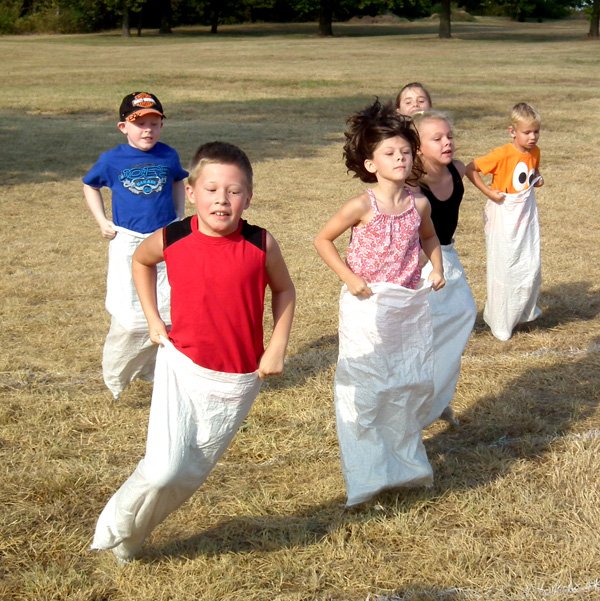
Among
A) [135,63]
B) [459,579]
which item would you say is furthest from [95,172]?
[135,63]

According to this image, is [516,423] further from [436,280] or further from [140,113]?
[140,113]

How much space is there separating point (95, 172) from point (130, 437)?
4.78 feet

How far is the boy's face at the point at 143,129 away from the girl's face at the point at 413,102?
4.33ft

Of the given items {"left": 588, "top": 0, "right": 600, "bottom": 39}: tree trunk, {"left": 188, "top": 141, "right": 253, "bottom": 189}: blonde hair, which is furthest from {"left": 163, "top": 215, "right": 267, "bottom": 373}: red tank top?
{"left": 588, "top": 0, "right": 600, "bottom": 39}: tree trunk

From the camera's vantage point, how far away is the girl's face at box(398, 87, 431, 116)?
5.50 metres

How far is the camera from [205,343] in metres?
3.58

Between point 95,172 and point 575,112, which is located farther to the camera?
point 575,112

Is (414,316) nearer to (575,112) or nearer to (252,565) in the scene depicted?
(252,565)

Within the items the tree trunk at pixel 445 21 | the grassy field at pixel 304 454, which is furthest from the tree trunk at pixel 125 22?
the grassy field at pixel 304 454

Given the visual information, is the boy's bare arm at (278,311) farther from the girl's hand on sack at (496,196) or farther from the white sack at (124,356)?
the girl's hand on sack at (496,196)

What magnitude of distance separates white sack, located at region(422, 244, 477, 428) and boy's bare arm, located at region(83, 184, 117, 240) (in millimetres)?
1697

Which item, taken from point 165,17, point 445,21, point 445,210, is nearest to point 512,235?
point 445,210

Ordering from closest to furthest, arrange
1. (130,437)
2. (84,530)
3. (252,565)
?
(252,565) < (84,530) < (130,437)

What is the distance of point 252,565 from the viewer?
3893 mm
